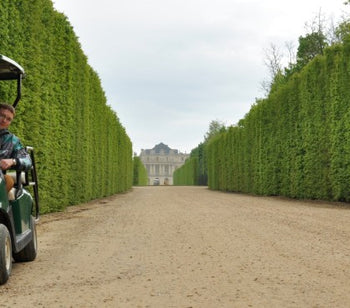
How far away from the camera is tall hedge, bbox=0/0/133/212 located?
9352mm

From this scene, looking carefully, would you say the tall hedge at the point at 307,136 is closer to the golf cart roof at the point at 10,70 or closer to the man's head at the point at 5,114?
the golf cart roof at the point at 10,70

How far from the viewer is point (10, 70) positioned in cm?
536

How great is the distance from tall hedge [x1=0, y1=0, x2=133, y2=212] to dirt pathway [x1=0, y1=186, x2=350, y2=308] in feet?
9.79

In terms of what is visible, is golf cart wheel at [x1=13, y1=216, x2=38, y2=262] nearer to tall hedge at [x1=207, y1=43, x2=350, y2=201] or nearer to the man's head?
the man's head

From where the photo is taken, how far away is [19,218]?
4449 millimetres

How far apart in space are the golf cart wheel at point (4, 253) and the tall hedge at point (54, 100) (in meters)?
5.10

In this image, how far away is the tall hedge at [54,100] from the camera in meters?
9.35

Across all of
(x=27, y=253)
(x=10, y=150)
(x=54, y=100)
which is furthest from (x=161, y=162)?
(x=10, y=150)

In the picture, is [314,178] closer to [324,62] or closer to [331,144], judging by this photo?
[331,144]

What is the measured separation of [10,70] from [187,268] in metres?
3.29

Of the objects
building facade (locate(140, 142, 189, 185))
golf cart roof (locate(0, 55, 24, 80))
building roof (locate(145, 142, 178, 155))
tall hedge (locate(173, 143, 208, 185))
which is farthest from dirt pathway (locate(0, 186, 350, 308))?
building roof (locate(145, 142, 178, 155))

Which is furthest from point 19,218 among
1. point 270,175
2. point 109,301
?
point 270,175

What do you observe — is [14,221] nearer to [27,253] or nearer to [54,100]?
[27,253]

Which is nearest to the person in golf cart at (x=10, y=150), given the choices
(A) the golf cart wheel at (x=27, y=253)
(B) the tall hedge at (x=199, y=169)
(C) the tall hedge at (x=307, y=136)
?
(A) the golf cart wheel at (x=27, y=253)
